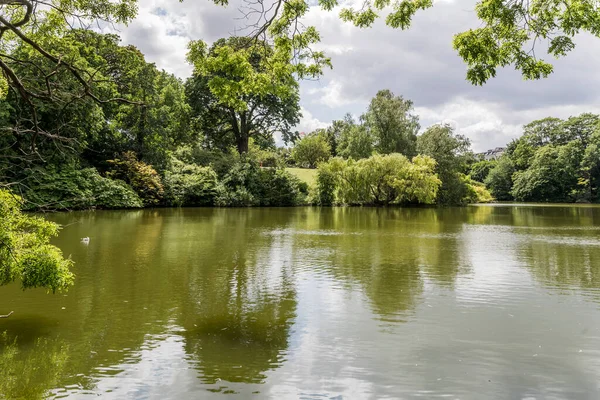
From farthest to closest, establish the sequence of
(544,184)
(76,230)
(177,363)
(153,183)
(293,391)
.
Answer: (544,184) < (153,183) < (76,230) < (177,363) < (293,391)

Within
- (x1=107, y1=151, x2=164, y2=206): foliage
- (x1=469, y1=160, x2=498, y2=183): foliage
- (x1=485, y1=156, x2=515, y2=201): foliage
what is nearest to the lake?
(x1=107, y1=151, x2=164, y2=206): foliage

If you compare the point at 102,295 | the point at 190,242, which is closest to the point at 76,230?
the point at 190,242

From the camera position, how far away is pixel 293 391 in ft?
13.8

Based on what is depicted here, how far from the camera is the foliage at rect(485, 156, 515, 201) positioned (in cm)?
7243

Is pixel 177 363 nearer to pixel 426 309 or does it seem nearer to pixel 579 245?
pixel 426 309

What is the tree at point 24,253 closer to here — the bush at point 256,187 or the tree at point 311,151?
the bush at point 256,187

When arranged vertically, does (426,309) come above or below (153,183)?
below

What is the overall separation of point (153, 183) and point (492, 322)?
1228 inches

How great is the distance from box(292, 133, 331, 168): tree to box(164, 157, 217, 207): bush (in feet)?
112

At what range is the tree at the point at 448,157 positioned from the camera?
45.5 m

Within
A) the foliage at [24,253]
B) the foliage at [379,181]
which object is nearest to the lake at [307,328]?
the foliage at [24,253]

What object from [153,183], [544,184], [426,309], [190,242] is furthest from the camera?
[544,184]

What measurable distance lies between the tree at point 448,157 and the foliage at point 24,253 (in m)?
43.2

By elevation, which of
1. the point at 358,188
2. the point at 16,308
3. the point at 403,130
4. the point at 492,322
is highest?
the point at 403,130
